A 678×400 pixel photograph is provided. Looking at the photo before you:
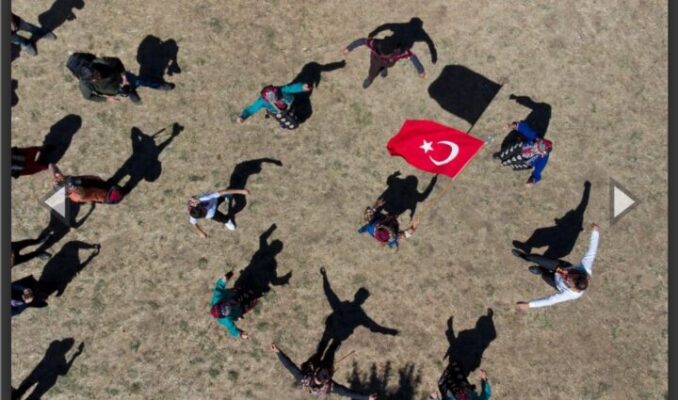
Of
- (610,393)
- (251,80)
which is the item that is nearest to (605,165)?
(610,393)

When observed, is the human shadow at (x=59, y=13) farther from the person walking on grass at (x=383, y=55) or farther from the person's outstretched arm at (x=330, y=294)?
the person's outstretched arm at (x=330, y=294)

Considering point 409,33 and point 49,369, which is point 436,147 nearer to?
point 409,33

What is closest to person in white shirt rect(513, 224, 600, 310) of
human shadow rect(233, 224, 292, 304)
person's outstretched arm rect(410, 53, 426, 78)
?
person's outstretched arm rect(410, 53, 426, 78)

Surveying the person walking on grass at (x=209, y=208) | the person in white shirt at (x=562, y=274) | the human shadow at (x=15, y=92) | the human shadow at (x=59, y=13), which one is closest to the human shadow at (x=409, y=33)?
the person walking on grass at (x=209, y=208)

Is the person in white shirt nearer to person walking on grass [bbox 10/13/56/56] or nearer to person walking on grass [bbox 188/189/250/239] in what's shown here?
person walking on grass [bbox 188/189/250/239]

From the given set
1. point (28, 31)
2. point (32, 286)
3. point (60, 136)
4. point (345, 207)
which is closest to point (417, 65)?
point (345, 207)
